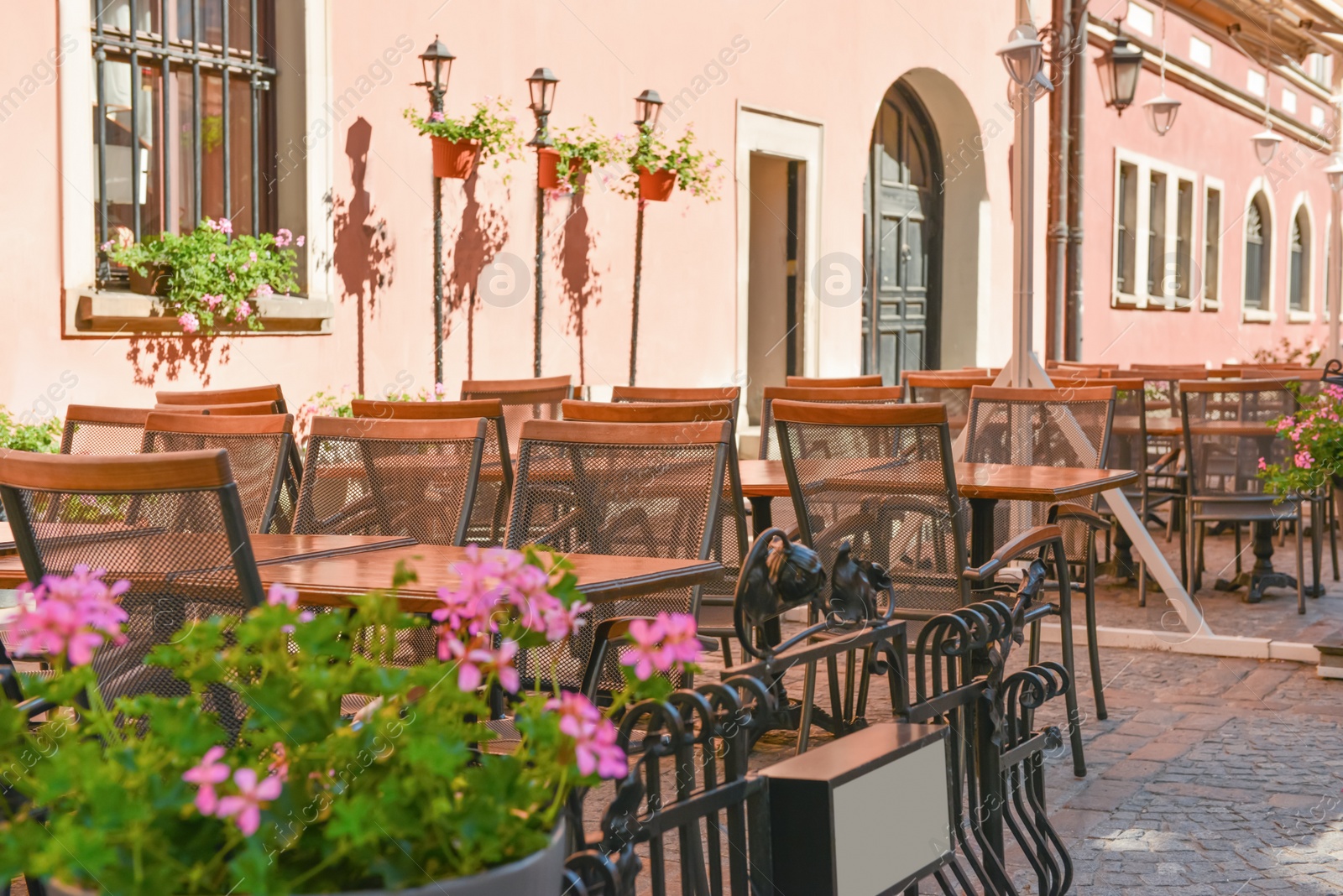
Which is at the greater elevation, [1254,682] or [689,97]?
[689,97]

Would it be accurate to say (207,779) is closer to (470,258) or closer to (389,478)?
(389,478)

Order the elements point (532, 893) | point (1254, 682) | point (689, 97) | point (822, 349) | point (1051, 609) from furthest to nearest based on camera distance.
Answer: point (822, 349)
point (689, 97)
point (1254, 682)
point (1051, 609)
point (532, 893)

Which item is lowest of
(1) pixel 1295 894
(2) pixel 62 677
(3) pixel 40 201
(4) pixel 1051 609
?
(1) pixel 1295 894

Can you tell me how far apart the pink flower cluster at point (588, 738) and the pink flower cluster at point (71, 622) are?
0.32 meters

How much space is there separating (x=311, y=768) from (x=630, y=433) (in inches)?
84.6

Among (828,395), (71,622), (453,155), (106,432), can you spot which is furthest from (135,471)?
(453,155)

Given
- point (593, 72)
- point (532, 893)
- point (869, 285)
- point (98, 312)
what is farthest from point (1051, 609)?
point (869, 285)

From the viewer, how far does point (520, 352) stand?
8898mm

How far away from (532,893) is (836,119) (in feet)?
37.6

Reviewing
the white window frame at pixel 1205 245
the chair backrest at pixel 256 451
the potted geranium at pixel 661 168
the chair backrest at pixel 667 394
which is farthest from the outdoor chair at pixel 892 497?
the white window frame at pixel 1205 245

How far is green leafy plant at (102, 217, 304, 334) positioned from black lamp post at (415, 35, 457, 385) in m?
0.99

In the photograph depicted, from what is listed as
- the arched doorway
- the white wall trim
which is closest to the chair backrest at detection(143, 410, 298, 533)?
the white wall trim

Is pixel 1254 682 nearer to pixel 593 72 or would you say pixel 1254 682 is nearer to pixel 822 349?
pixel 593 72

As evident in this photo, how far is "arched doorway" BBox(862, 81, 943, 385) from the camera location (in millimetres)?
13109
